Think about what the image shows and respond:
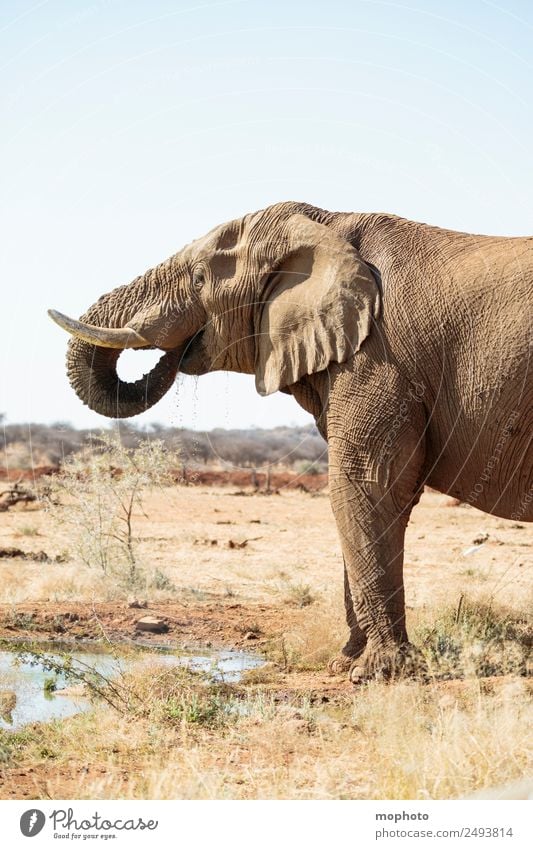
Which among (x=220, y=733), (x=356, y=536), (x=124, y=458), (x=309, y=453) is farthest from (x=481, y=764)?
(x=309, y=453)

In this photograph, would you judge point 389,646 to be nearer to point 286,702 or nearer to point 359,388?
point 286,702

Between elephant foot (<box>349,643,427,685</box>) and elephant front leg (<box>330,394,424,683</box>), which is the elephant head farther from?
elephant foot (<box>349,643,427,685</box>)

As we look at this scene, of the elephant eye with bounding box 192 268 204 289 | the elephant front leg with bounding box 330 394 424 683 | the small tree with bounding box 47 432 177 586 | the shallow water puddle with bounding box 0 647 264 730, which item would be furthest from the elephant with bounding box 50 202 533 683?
the small tree with bounding box 47 432 177 586

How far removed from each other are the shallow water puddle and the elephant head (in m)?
2.26

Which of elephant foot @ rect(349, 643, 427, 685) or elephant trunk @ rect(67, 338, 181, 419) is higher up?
elephant trunk @ rect(67, 338, 181, 419)

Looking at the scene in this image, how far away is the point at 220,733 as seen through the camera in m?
8.05

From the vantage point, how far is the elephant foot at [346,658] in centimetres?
988

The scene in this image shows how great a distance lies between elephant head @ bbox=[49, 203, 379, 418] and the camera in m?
9.19

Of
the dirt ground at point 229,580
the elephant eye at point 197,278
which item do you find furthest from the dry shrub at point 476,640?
the elephant eye at point 197,278

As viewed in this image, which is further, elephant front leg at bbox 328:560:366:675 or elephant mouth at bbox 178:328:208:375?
elephant mouth at bbox 178:328:208:375

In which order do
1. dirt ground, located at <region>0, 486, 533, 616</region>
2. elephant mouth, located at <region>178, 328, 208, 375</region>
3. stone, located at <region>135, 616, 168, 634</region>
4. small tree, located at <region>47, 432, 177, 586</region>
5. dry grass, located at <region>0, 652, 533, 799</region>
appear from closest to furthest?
dry grass, located at <region>0, 652, 533, 799</region> < elephant mouth, located at <region>178, 328, 208, 375</region> < stone, located at <region>135, 616, 168, 634</region> < dirt ground, located at <region>0, 486, 533, 616</region> < small tree, located at <region>47, 432, 177, 586</region>

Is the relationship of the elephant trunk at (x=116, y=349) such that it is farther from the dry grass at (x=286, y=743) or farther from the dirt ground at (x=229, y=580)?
the dry grass at (x=286, y=743)

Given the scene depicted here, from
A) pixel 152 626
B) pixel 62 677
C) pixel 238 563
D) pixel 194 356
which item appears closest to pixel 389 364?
pixel 194 356
